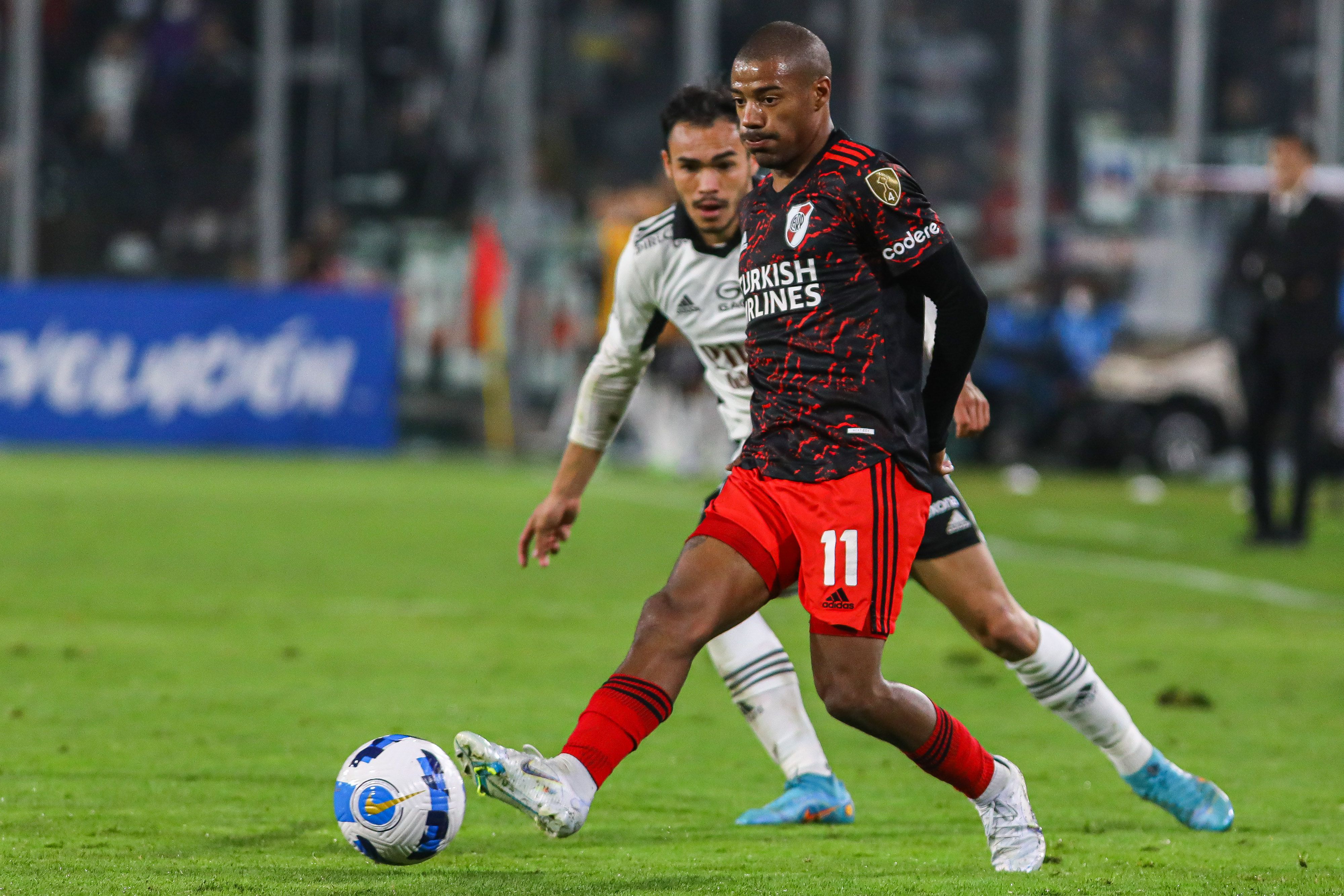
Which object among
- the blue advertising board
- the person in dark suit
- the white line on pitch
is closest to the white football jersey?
the white line on pitch

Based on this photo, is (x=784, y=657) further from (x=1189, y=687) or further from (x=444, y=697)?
(x=1189, y=687)

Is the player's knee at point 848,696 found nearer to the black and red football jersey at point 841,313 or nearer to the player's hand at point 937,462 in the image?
the black and red football jersey at point 841,313

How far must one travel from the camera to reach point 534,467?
20.1m

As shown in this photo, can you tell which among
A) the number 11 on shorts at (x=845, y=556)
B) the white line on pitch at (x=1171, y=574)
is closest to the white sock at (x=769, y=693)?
the number 11 on shorts at (x=845, y=556)

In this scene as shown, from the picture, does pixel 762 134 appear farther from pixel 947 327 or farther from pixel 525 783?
pixel 525 783

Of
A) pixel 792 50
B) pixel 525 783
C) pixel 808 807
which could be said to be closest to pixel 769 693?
pixel 808 807

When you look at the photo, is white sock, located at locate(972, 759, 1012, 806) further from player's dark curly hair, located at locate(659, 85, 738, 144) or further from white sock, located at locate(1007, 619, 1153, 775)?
player's dark curly hair, located at locate(659, 85, 738, 144)

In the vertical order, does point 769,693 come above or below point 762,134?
below

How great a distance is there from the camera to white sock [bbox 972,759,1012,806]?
4527mm

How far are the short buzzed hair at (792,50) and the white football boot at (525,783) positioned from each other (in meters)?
1.54

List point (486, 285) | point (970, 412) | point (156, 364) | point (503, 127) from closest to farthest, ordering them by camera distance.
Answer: point (970, 412)
point (156, 364)
point (486, 285)
point (503, 127)

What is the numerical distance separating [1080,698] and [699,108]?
178 centimetres

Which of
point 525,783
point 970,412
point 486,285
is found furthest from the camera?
point 486,285

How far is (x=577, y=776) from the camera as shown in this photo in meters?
4.04
